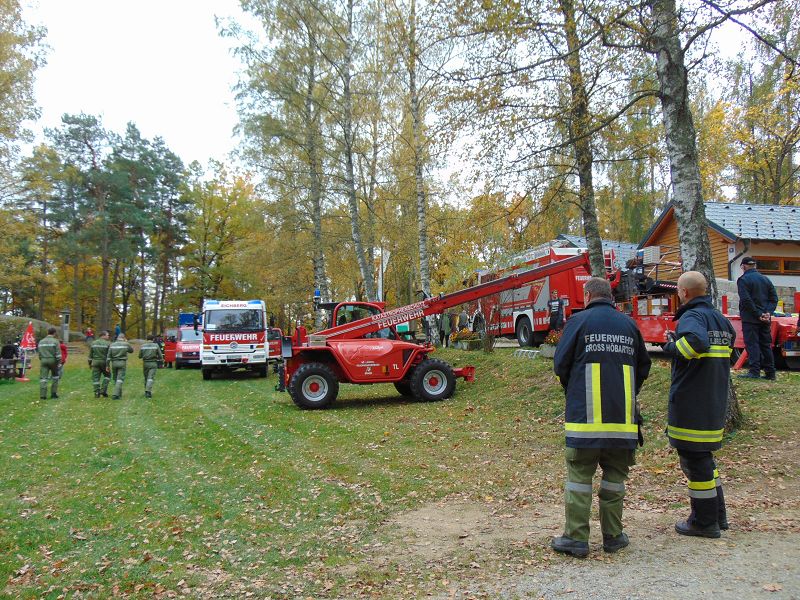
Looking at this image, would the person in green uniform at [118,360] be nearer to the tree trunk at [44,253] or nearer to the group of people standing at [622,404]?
the group of people standing at [622,404]

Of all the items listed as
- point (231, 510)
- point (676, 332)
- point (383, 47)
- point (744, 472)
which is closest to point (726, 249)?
point (383, 47)

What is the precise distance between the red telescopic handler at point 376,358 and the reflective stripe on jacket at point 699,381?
7699mm

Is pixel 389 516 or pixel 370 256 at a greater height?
pixel 370 256

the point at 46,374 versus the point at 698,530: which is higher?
the point at 46,374

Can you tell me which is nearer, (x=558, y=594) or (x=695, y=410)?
(x=558, y=594)

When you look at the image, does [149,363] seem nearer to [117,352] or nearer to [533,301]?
[117,352]

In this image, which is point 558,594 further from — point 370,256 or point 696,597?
point 370,256

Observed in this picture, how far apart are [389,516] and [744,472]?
3.67m

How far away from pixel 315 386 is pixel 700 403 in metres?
8.65

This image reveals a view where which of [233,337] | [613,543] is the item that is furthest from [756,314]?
[233,337]

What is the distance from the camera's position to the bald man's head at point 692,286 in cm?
451

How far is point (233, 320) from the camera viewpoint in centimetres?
2003

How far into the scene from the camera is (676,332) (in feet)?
14.4

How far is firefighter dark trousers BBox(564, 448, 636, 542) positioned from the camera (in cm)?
407
